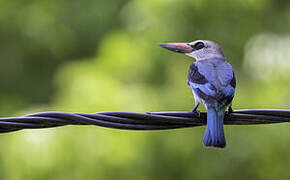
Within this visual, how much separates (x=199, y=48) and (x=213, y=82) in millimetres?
1575

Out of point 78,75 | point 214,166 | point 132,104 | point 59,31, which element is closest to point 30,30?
point 59,31

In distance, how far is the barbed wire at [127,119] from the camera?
3.73 metres

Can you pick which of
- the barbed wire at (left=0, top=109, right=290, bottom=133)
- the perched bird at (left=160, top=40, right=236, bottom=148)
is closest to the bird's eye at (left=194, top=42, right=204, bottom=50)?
the perched bird at (left=160, top=40, right=236, bottom=148)

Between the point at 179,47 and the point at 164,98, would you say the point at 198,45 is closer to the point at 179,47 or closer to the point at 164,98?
the point at 179,47

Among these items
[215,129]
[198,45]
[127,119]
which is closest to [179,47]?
[198,45]

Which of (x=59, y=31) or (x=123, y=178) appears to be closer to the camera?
(x=123, y=178)

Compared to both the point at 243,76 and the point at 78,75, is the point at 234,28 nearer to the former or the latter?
the point at 243,76

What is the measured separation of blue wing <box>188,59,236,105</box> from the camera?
4863 millimetres

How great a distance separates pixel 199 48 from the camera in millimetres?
6582

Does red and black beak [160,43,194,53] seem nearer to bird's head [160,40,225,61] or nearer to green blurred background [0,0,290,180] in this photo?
bird's head [160,40,225,61]

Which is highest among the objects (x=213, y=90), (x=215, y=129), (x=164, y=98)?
(x=164, y=98)

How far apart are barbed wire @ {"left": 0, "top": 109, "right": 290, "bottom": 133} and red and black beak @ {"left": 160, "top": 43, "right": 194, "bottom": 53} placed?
2408 mm

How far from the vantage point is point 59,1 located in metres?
11.2

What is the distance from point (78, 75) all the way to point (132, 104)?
968 mm
